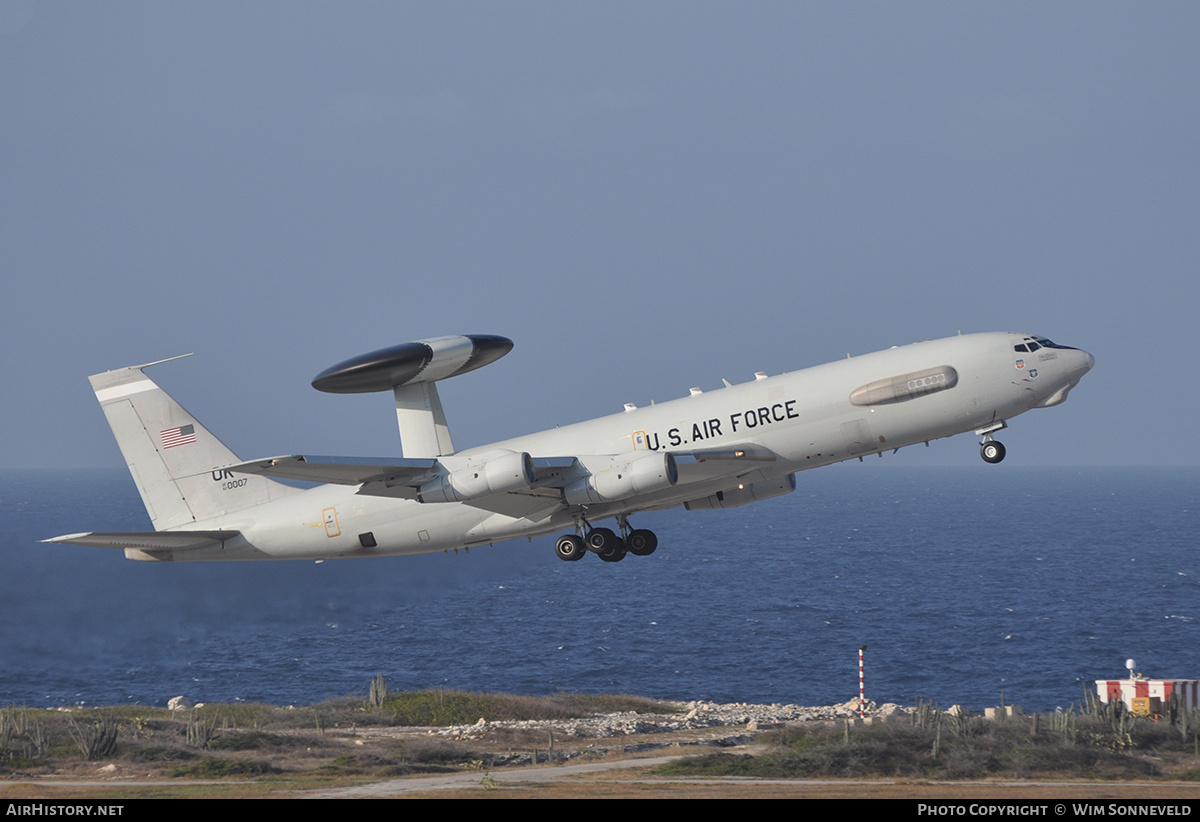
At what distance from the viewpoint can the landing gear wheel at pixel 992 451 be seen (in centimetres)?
3669

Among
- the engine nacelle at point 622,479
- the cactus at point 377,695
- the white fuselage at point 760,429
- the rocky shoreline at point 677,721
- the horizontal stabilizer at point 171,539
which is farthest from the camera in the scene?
the cactus at point 377,695

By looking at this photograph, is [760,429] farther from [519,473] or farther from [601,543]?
[519,473]

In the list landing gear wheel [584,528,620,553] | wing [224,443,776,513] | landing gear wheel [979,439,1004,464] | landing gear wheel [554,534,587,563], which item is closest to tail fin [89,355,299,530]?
wing [224,443,776,513]

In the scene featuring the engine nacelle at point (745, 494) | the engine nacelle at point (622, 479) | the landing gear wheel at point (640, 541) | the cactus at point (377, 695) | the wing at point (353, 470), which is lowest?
the cactus at point (377, 695)

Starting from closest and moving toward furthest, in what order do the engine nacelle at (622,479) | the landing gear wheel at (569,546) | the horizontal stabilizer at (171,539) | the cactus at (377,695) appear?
the engine nacelle at (622,479), the horizontal stabilizer at (171,539), the landing gear wheel at (569,546), the cactus at (377,695)

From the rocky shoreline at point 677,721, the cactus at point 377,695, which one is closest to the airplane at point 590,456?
the rocky shoreline at point 677,721

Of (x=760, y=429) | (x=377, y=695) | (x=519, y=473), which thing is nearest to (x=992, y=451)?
(x=760, y=429)

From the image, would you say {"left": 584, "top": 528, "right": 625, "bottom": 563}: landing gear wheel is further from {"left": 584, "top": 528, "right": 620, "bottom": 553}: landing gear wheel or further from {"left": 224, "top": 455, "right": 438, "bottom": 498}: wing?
{"left": 224, "top": 455, "right": 438, "bottom": 498}: wing

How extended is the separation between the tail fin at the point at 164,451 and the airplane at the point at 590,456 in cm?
36

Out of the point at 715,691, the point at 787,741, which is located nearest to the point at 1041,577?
the point at 715,691

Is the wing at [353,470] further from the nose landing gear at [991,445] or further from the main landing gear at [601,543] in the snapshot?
the nose landing gear at [991,445]

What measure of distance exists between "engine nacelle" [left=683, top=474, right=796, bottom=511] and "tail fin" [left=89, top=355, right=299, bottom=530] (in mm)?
15540

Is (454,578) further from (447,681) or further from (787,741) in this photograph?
(447,681)

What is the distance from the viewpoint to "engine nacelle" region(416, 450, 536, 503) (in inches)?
1367
